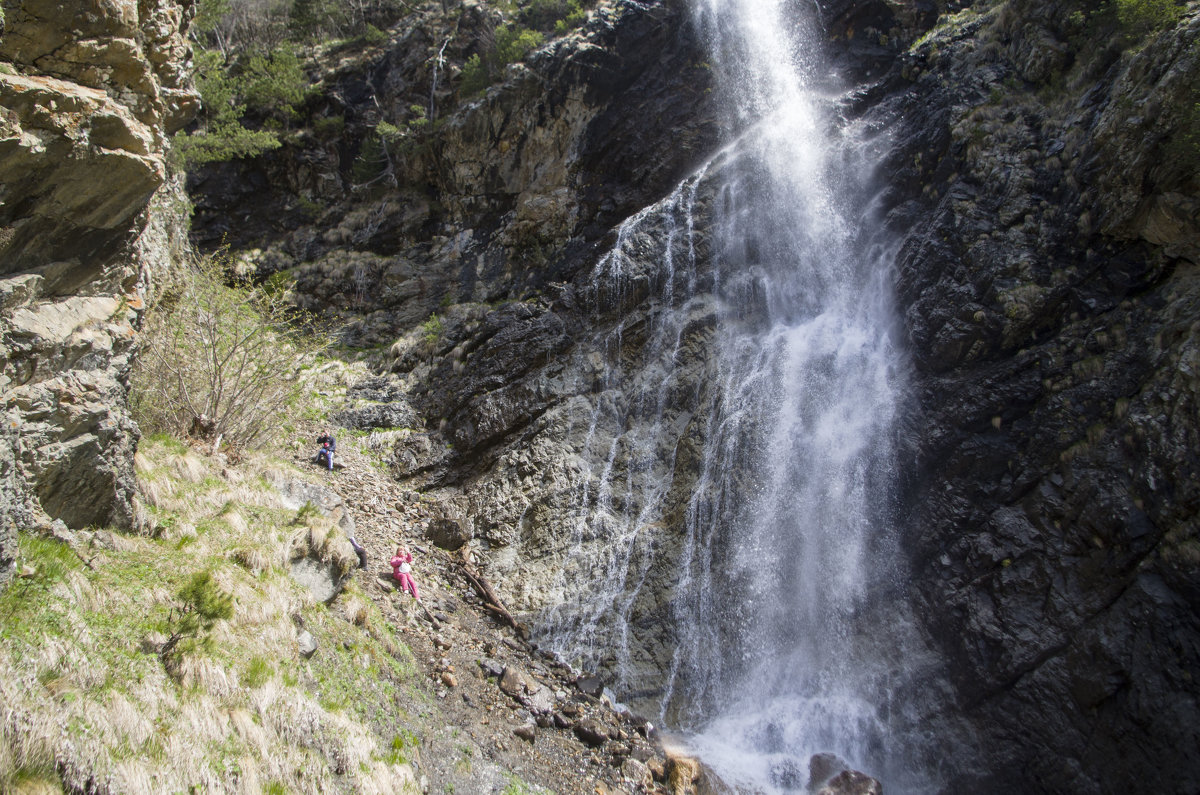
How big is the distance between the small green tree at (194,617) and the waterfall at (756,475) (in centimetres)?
756

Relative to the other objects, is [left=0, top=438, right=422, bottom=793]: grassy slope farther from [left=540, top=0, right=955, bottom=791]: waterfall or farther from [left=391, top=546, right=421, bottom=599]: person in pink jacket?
[left=540, top=0, right=955, bottom=791]: waterfall

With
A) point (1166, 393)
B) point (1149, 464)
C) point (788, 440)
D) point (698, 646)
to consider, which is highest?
point (1166, 393)

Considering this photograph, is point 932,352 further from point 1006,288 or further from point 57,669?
point 57,669

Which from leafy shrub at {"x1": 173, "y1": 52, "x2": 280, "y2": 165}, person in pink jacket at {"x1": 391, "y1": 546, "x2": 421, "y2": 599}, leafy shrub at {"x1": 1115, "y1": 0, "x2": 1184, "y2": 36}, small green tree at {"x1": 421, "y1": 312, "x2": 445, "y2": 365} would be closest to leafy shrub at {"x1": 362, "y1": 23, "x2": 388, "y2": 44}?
leafy shrub at {"x1": 173, "y1": 52, "x2": 280, "y2": 165}

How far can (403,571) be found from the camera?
12.6 m

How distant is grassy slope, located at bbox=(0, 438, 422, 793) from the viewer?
16.2 feet

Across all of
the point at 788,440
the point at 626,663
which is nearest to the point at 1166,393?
the point at 788,440

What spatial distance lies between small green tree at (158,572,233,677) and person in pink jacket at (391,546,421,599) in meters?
5.22

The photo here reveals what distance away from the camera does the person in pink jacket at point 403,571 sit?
Answer: 1252 centimetres

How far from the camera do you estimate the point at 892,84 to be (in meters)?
22.2

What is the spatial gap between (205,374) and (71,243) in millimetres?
4902

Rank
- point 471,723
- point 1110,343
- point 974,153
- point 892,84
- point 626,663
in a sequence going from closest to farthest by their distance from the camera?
1. point 471,723
2. point 1110,343
3. point 626,663
4. point 974,153
5. point 892,84

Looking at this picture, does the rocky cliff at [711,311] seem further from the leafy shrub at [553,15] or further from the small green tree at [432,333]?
the leafy shrub at [553,15]

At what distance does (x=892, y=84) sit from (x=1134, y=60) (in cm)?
964
